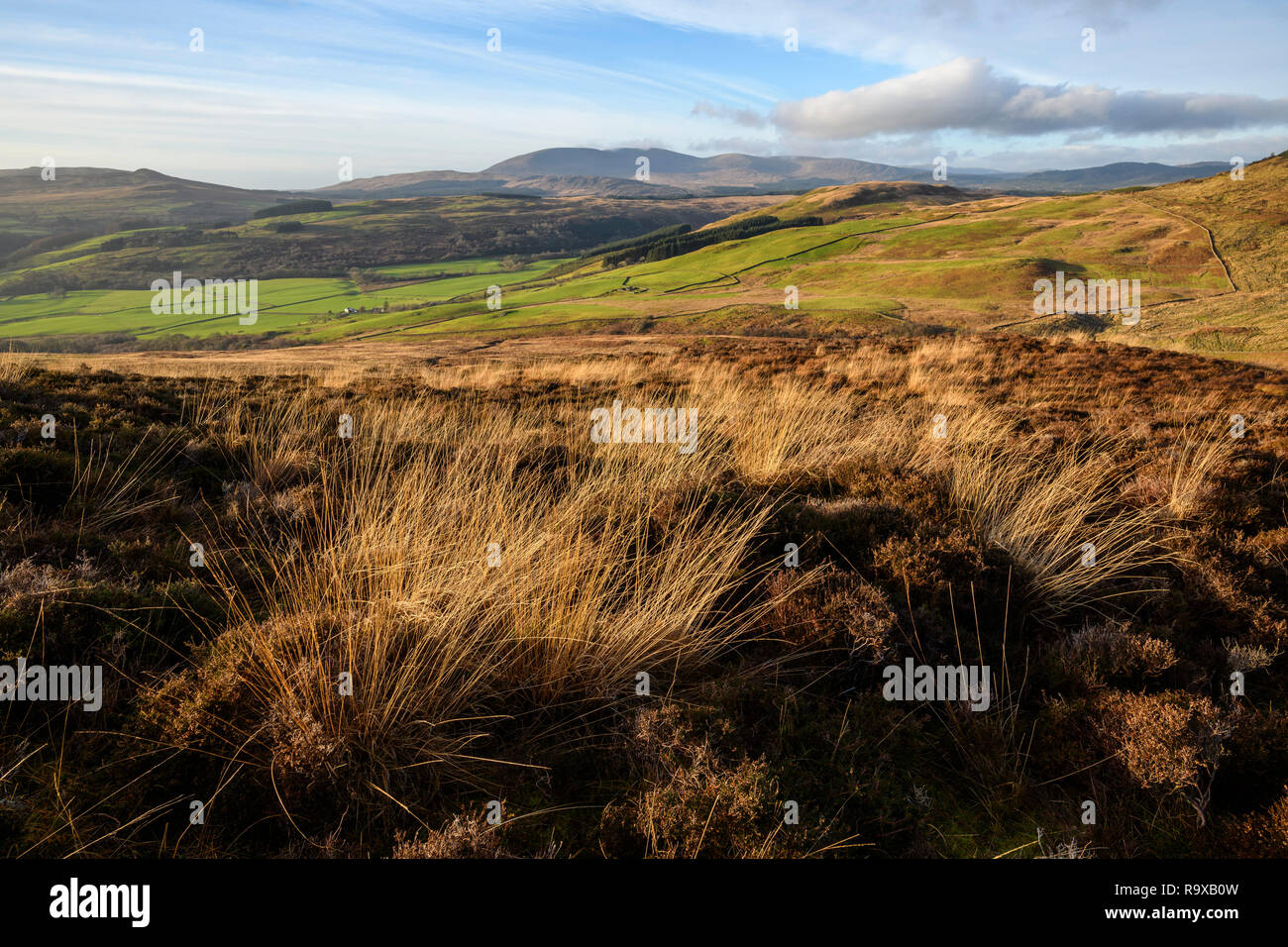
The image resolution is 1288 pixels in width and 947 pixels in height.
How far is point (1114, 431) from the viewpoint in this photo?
7.73 m

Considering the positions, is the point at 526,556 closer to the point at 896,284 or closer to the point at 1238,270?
the point at 896,284

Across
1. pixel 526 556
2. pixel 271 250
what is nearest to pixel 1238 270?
pixel 526 556

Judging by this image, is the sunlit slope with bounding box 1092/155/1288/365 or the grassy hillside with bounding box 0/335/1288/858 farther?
the sunlit slope with bounding box 1092/155/1288/365

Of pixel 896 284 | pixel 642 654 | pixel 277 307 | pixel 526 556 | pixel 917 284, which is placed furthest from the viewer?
pixel 277 307

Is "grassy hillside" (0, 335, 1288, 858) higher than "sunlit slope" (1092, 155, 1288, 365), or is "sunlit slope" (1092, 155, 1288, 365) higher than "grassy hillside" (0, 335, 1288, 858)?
"sunlit slope" (1092, 155, 1288, 365)

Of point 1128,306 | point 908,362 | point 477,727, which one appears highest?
point 1128,306

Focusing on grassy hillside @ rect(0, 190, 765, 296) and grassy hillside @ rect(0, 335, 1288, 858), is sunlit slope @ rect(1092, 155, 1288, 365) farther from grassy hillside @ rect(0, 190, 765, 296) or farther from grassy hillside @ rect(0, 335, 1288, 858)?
grassy hillside @ rect(0, 190, 765, 296)

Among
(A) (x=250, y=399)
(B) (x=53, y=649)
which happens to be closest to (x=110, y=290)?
(A) (x=250, y=399)

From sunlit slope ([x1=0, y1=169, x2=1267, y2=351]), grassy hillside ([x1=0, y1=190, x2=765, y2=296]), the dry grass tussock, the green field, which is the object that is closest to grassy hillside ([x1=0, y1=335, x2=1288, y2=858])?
the dry grass tussock

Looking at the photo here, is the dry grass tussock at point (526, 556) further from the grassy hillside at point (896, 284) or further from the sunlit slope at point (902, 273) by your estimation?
the sunlit slope at point (902, 273)

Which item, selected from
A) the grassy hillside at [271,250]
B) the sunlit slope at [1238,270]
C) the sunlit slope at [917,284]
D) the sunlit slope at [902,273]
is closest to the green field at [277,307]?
the sunlit slope at [917,284]
